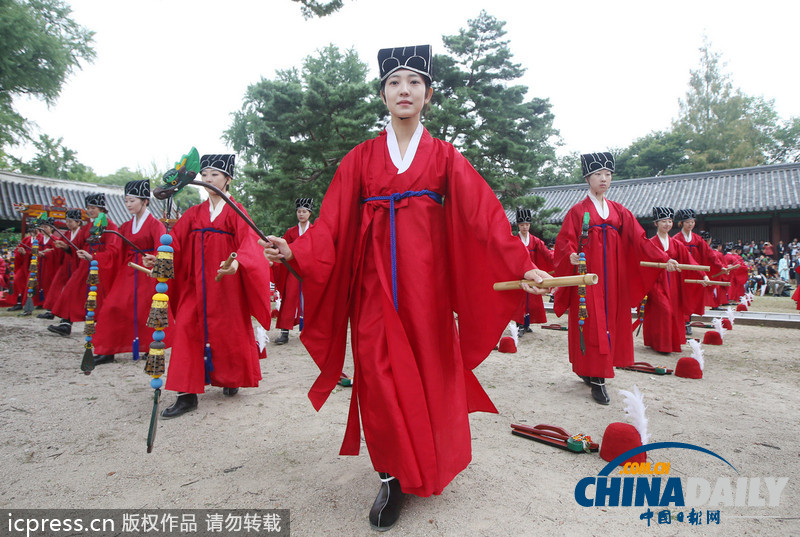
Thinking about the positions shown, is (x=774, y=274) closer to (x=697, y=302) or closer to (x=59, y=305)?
(x=697, y=302)

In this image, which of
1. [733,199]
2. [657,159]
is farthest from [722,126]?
[733,199]

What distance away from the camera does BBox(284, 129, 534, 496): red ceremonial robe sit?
225cm

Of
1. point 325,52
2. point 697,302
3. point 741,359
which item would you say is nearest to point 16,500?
point 741,359

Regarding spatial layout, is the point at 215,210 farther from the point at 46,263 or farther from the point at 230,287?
the point at 46,263

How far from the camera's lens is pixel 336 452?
314 centimetres

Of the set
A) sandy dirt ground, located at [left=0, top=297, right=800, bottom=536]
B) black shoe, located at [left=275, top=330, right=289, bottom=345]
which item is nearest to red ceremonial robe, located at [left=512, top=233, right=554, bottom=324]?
sandy dirt ground, located at [left=0, top=297, right=800, bottom=536]

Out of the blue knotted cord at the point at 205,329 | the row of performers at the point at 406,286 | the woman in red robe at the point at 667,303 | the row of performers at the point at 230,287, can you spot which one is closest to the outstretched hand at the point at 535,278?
the row of performers at the point at 406,286

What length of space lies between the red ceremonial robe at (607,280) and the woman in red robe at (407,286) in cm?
197

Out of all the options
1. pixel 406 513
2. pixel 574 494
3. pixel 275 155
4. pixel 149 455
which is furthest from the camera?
pixel 275 155

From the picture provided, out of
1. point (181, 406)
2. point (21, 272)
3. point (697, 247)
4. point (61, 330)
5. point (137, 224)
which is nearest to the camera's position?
point (181, 406)

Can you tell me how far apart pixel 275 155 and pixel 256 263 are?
30.1 ft

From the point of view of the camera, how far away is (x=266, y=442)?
10.9ft

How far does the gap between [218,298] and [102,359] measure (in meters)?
2.78

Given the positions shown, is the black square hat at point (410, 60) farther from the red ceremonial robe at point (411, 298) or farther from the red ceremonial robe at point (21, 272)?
the red ceremonial robe at point (21, 272)
